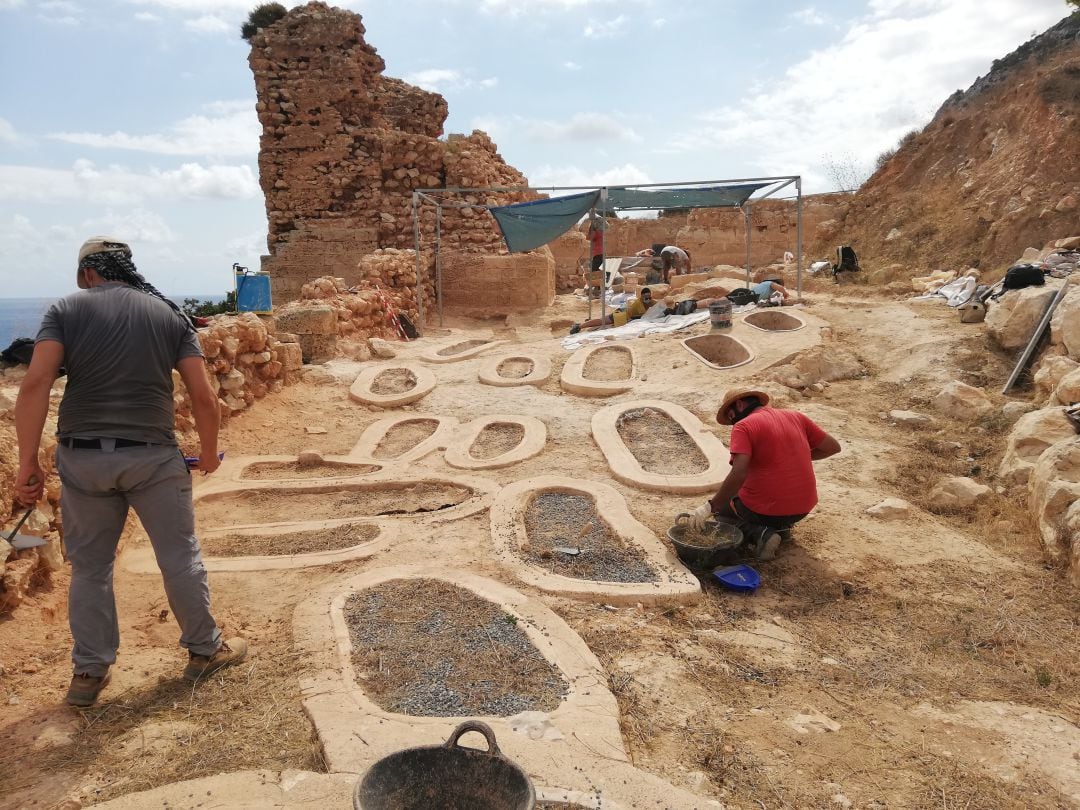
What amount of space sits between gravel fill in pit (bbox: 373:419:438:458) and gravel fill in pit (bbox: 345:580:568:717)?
3.16 meters

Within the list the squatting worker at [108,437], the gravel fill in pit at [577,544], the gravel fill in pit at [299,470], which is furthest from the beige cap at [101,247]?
the gravel fill in pit at [299,470]

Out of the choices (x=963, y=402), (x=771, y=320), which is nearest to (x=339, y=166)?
(x=771, y=320)

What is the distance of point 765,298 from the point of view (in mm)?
11148

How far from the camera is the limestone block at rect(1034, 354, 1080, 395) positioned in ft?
20.2

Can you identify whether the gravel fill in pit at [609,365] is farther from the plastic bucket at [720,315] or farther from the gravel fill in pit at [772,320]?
the gravel fill in pit at [772,320]

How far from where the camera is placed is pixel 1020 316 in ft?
24.9

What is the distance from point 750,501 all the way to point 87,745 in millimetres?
3437

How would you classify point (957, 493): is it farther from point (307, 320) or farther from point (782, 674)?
point (307, 320)

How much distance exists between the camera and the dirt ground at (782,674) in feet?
8.16

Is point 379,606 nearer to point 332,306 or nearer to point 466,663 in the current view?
point 466,663

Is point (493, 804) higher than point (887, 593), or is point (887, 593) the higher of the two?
point (493, 804)

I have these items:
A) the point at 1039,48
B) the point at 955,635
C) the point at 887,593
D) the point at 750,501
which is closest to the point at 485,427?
the point at 750,501

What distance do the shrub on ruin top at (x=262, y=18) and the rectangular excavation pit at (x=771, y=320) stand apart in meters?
12.3

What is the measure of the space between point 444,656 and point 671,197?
1000 cm
